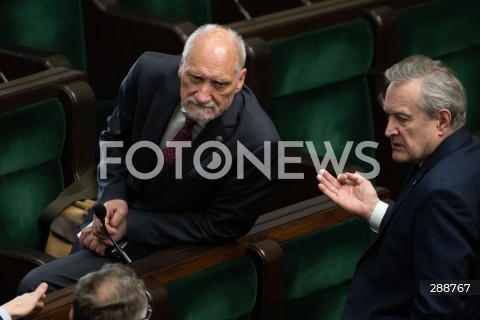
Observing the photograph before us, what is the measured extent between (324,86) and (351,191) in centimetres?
46

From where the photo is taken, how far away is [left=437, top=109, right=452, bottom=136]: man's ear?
39.1 inches

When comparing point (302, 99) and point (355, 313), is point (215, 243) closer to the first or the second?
point (355, 313)

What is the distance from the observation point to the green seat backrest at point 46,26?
5.37 ft

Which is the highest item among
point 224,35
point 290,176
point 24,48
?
point 224,35

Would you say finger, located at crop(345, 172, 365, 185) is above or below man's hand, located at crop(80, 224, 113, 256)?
above

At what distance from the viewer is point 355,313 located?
1.06m

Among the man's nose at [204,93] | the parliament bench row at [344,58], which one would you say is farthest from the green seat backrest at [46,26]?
the man's nose at [204,93]

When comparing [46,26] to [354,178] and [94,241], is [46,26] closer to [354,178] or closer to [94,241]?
[94,241]

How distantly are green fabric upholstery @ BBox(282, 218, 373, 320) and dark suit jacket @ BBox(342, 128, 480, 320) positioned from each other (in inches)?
7.0

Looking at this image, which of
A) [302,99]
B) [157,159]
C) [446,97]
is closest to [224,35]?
[157,159]

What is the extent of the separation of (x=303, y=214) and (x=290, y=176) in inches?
8.4

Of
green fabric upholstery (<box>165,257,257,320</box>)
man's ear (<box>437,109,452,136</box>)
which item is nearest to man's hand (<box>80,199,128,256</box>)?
green fabric upholstery (<box>165,257,257,320</box>)

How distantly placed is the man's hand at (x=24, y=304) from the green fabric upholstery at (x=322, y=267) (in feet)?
0.95

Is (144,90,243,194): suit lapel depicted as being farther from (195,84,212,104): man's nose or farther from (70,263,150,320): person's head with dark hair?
(70,263,150,320): person's head with dark hair
